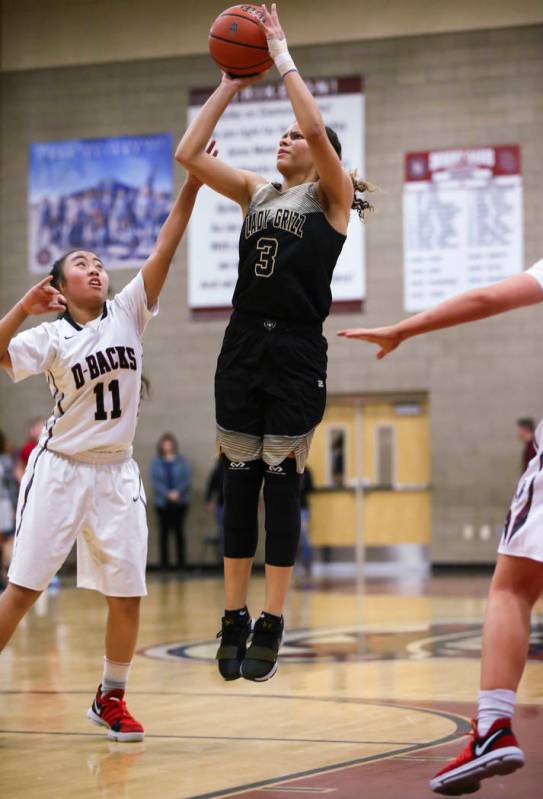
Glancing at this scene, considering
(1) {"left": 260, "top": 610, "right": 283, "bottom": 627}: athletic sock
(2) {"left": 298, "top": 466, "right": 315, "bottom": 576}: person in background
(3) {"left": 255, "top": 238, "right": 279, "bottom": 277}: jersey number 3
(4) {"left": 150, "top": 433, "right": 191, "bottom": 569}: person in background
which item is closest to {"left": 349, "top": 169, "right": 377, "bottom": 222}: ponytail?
(3) {"left": 255, "top": 238, "right": 279, "bottom": 277}: jersey number 3

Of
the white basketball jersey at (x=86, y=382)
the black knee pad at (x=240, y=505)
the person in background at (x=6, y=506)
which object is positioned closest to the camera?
the black knee pad at (x=240, y=505)

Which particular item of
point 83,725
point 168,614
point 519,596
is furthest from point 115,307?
point 168,614

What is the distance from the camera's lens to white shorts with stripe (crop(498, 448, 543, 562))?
12.4 ft

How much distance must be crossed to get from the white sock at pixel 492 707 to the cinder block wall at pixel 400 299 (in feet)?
43.0

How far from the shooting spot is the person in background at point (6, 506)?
12.9m

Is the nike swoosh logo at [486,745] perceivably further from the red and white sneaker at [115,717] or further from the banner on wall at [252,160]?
the banner on wall at [252,160]

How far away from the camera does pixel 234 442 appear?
469cm

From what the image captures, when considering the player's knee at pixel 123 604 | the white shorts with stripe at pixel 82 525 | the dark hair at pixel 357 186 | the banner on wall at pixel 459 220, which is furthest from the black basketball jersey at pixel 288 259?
the banner on wall at pixel 459 220

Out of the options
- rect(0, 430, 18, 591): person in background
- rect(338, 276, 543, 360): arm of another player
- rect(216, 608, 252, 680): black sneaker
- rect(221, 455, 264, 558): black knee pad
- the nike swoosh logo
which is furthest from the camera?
rect(0, 430, 18, 591): person in background

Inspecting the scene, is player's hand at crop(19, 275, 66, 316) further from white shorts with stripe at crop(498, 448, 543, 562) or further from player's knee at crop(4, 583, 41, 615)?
white shorts with stripe at crop(498, 448, 543, 562)

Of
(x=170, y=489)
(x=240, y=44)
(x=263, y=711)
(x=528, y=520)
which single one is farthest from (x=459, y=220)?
(x=528, y=520)

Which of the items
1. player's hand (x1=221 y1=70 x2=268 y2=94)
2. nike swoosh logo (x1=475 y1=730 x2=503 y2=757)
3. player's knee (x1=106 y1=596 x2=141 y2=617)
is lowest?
nike swoosh logo (x1=475 y1=730 x2=503 y2=757)

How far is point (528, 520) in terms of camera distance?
3797 millimetres

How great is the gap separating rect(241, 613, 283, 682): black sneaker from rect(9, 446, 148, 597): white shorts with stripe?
2.73ft
